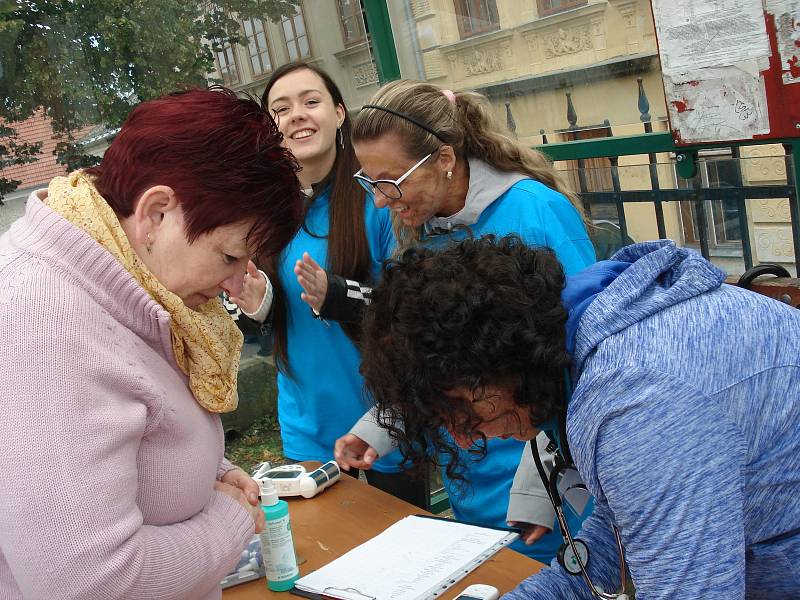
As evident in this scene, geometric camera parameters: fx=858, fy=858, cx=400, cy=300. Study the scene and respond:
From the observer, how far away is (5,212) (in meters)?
4.36

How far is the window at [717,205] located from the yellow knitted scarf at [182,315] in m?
2.11

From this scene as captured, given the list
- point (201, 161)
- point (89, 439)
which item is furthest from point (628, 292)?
point (89, 439)

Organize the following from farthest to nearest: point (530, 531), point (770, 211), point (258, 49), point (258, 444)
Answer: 1. point (258, 444)
2. point (258, 49)
3. point (770, 211)
4. point (530, 531)

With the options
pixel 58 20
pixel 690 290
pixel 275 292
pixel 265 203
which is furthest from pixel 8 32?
pixel 690 290

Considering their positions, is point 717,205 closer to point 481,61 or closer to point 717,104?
point 717,104

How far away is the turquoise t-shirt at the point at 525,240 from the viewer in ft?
7.16

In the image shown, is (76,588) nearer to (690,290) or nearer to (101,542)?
(101,542)

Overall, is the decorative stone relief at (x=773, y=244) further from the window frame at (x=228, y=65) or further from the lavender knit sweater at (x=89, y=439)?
the window frame at (x=228, y=65)

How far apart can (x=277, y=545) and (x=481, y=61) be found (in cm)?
283

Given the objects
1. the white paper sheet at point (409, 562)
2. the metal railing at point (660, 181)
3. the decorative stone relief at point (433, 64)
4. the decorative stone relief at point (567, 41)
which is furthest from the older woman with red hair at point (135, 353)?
the decorative stone relief at point (433, 64)

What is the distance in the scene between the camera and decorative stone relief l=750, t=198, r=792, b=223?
10.2 ft

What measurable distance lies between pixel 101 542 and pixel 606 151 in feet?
9.19

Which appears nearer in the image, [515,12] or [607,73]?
[607,73]

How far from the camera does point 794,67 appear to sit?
272 centimetres
